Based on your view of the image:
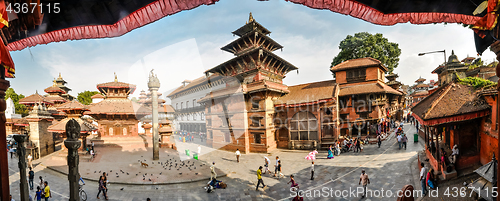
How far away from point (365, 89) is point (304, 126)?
7.57 metres

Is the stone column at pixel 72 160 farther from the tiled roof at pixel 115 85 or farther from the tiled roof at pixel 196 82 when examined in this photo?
the tiled roof at pixel 115 85

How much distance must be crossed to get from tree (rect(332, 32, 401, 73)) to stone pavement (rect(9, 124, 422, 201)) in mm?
16816

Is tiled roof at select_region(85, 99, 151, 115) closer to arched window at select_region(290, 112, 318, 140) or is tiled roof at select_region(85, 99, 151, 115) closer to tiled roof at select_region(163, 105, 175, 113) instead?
tiled roof at select_region(163, 105, 175, 113)

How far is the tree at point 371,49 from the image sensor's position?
28016 millimetres

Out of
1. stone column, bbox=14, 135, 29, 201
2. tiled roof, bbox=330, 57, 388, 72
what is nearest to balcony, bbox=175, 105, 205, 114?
tiled roof, bbox=330, 57, 388, 72

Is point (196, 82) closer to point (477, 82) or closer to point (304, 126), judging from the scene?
point (304, 126)

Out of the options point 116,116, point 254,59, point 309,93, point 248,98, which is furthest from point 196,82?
point 309,93

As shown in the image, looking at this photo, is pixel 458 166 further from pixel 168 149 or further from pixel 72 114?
pixel 72 114

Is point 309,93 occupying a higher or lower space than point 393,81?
lower

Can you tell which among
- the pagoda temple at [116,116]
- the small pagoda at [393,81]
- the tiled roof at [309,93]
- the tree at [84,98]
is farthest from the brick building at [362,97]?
the tree at [84,98]

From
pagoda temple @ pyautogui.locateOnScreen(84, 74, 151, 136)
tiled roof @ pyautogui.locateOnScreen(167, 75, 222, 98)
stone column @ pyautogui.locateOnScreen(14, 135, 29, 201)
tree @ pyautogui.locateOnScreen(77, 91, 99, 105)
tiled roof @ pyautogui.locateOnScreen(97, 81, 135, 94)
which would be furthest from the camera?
tree @ pyautogui.locateOnScreen(77, 91, 99, 105)

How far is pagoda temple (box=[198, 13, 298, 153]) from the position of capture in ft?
66.2

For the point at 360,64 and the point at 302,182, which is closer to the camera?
the point at 302,182

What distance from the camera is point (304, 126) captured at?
65.4 ft
